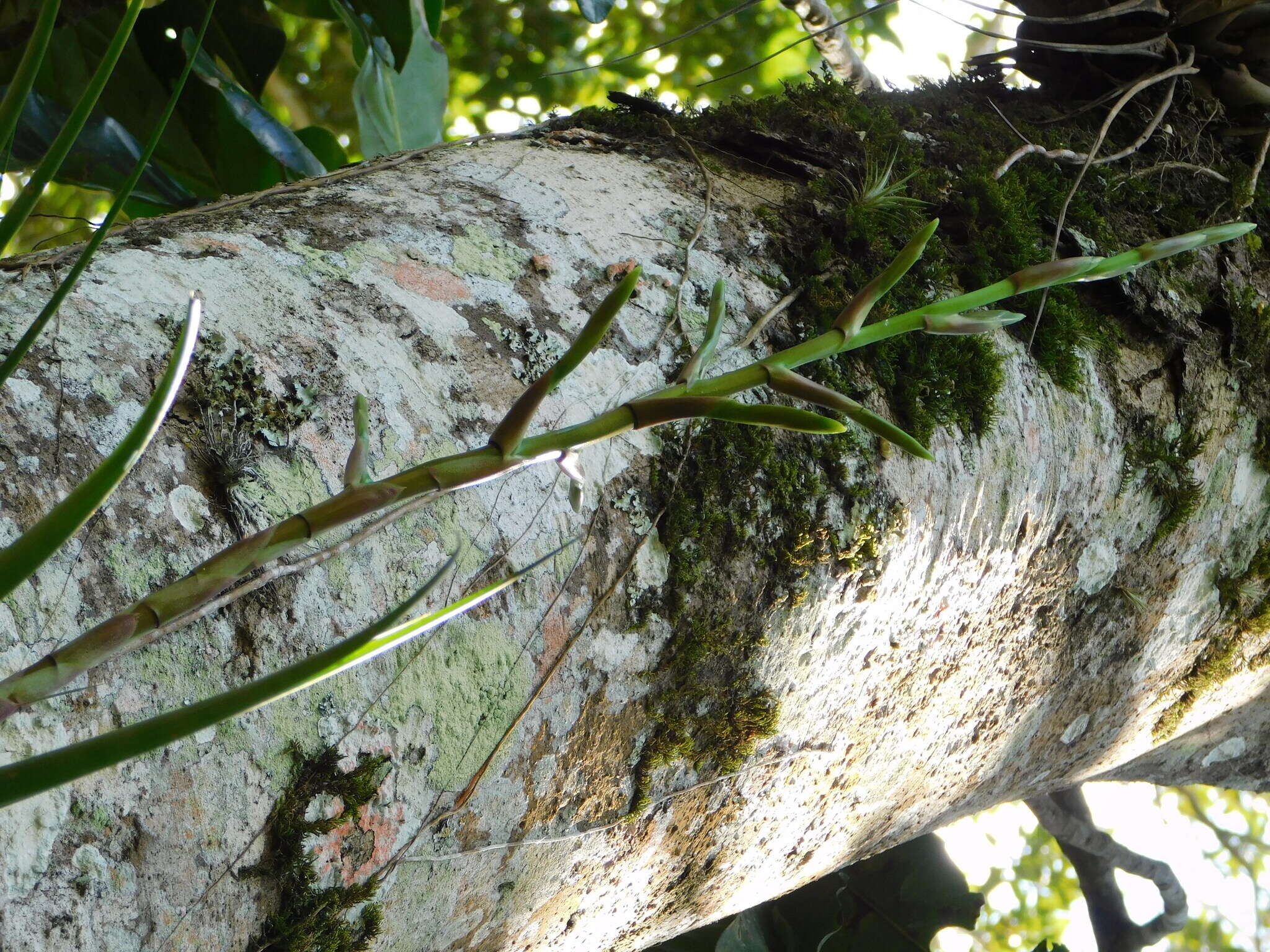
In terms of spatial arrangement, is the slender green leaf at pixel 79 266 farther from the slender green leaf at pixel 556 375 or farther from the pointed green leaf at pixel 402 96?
the pointed green leaf at pixel 402 96

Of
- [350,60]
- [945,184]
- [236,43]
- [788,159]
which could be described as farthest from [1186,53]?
[350,60]

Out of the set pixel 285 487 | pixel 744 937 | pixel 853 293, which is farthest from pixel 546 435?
pixel 744 937

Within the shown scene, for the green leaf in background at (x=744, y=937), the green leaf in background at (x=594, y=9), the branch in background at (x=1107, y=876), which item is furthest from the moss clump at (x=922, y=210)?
the branch in background at (x=1107, y=876)

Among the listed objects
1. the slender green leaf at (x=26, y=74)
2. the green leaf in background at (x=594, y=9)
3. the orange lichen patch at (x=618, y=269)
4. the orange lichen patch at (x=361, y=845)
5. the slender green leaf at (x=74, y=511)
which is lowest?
the orange lichen patch at (x=361, y=845)

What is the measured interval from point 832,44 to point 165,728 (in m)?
2.03

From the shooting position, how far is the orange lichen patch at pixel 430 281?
2.06ft

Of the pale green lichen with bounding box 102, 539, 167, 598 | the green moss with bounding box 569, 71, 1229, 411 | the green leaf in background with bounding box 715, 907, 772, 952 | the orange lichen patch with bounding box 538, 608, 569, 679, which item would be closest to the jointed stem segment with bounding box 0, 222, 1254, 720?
the pale green lichen with bounding box 102, 539, 167, 598

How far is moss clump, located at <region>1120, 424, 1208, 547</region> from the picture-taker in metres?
0.87

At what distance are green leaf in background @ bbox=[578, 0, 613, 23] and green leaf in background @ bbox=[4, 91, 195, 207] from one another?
2.24ft

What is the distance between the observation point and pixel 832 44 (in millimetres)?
1937

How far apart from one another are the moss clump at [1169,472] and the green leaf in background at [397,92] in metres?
1.23

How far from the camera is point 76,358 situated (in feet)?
1.57

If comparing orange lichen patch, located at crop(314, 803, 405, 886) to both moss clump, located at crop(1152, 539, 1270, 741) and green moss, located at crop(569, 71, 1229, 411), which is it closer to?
green moss, located at crop(569, 71, 1229, 411)

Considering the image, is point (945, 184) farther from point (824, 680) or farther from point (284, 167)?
point (284, 167)
